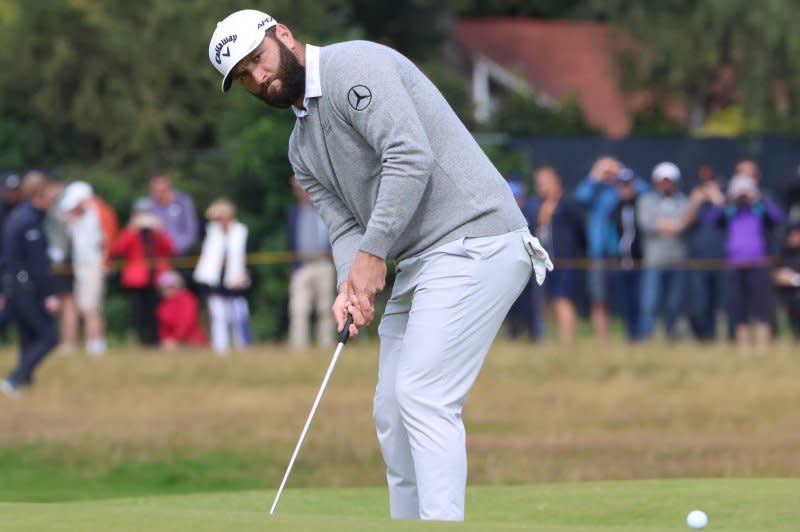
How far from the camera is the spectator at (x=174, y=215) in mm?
19344

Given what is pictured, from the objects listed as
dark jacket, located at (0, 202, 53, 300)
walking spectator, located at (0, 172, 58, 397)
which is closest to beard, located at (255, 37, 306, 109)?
walking spectator, located at (0, 172, 58, 397)

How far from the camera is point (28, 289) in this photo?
51.1 feet

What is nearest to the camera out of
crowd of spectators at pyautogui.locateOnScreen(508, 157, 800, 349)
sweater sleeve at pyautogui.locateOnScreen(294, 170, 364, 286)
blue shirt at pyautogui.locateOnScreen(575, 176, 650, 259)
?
sweater sleeve at pyautogui.locateOnScreen(294, 170, 364, 286)

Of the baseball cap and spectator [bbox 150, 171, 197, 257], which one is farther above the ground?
the baseball cap

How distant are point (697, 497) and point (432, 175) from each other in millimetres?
2291

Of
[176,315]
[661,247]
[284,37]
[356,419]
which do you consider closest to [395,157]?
[284,37]

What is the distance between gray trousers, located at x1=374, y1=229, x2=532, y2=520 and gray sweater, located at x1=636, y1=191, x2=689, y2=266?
11.4 m

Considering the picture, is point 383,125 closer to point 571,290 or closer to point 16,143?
point 571,290

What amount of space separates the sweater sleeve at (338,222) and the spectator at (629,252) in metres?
11.3

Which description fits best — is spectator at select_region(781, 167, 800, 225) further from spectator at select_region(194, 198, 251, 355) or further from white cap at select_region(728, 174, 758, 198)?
spectator at select_region(194, 198, 251, 355)

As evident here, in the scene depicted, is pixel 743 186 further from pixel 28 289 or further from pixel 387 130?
pixel 387 130

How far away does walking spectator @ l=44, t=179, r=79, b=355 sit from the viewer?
747 inches

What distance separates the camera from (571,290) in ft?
60.3

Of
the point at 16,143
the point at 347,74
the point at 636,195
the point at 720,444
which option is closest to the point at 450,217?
the point at 347,74
